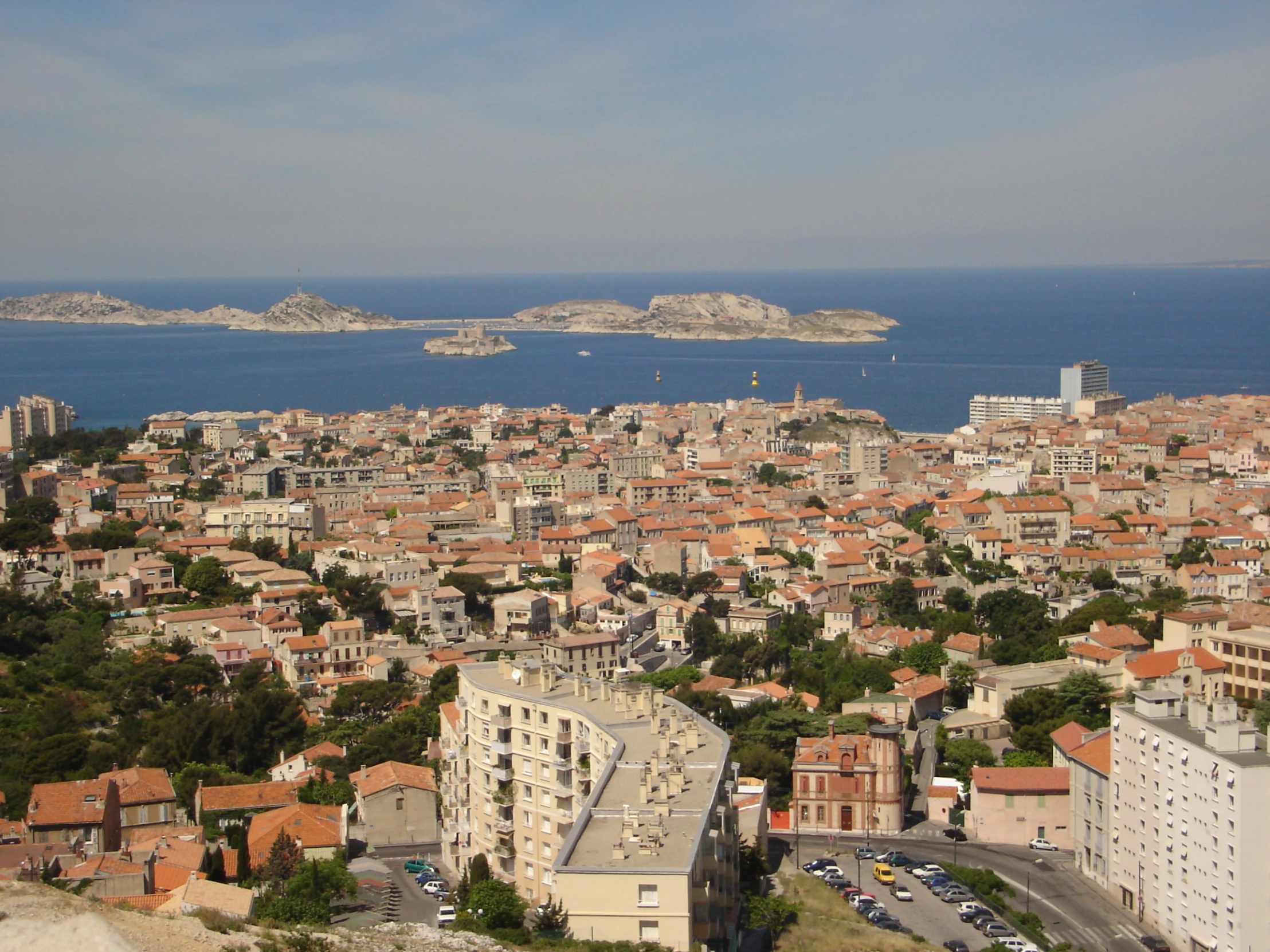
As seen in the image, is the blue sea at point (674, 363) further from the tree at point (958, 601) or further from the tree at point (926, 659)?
the tree at point (926, 659)

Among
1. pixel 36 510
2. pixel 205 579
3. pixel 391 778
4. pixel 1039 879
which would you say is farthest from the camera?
pixel 36 510

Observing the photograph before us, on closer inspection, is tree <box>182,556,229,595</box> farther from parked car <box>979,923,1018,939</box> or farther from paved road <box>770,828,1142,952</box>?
parked car <box>979,923,1018,939</box>

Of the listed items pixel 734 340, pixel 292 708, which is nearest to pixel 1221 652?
pixel 292 708

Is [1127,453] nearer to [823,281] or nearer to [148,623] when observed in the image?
[148,623]

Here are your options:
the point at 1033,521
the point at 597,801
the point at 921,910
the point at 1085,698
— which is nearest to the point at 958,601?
the point at 1033,521

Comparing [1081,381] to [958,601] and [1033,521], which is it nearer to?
[1033,521]

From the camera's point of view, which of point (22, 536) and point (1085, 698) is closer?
point (1085, 698)
